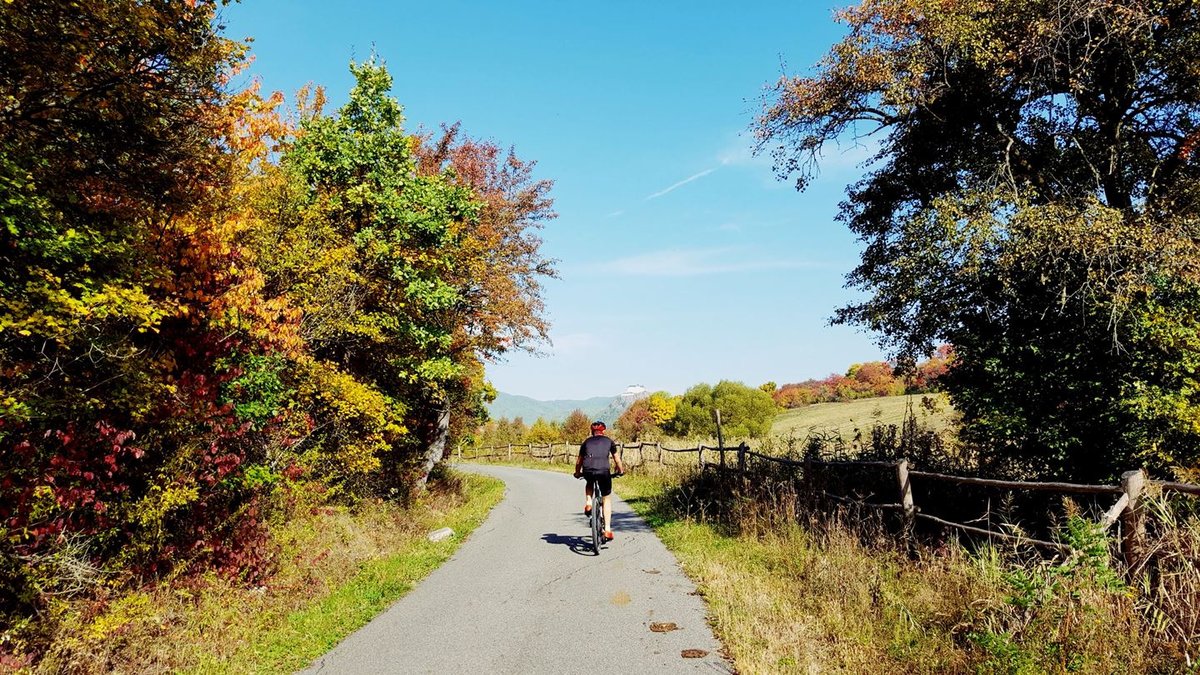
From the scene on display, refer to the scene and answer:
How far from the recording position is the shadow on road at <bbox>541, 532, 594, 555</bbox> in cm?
1055

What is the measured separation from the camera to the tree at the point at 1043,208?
7582 mm

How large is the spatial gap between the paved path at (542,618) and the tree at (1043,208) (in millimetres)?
5513

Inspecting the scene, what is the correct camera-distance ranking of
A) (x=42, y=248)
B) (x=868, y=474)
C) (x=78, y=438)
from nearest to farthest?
(x=42, y=248) → (x=78, y=438) → (x=868, y=474)

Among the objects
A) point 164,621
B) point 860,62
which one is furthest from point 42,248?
point 860,62

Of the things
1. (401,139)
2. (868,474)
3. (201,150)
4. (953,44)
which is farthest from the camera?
(401,139)

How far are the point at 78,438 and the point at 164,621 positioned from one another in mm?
2144

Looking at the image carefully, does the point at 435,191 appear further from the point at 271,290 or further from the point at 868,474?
the point at 868,474

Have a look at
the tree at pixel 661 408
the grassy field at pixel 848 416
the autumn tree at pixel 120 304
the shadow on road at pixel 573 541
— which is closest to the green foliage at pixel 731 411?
the grassy field at pixel 848 416

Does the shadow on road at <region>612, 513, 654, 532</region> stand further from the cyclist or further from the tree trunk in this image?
the tree trunk

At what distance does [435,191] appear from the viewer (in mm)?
13664

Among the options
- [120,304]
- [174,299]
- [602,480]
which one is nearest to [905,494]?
[602,480]

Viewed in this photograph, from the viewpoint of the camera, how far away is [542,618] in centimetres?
671

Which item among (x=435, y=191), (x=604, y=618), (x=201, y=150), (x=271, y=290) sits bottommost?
(x=604, y=618)

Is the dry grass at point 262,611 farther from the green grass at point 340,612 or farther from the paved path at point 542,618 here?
the paved path at point 542,618
